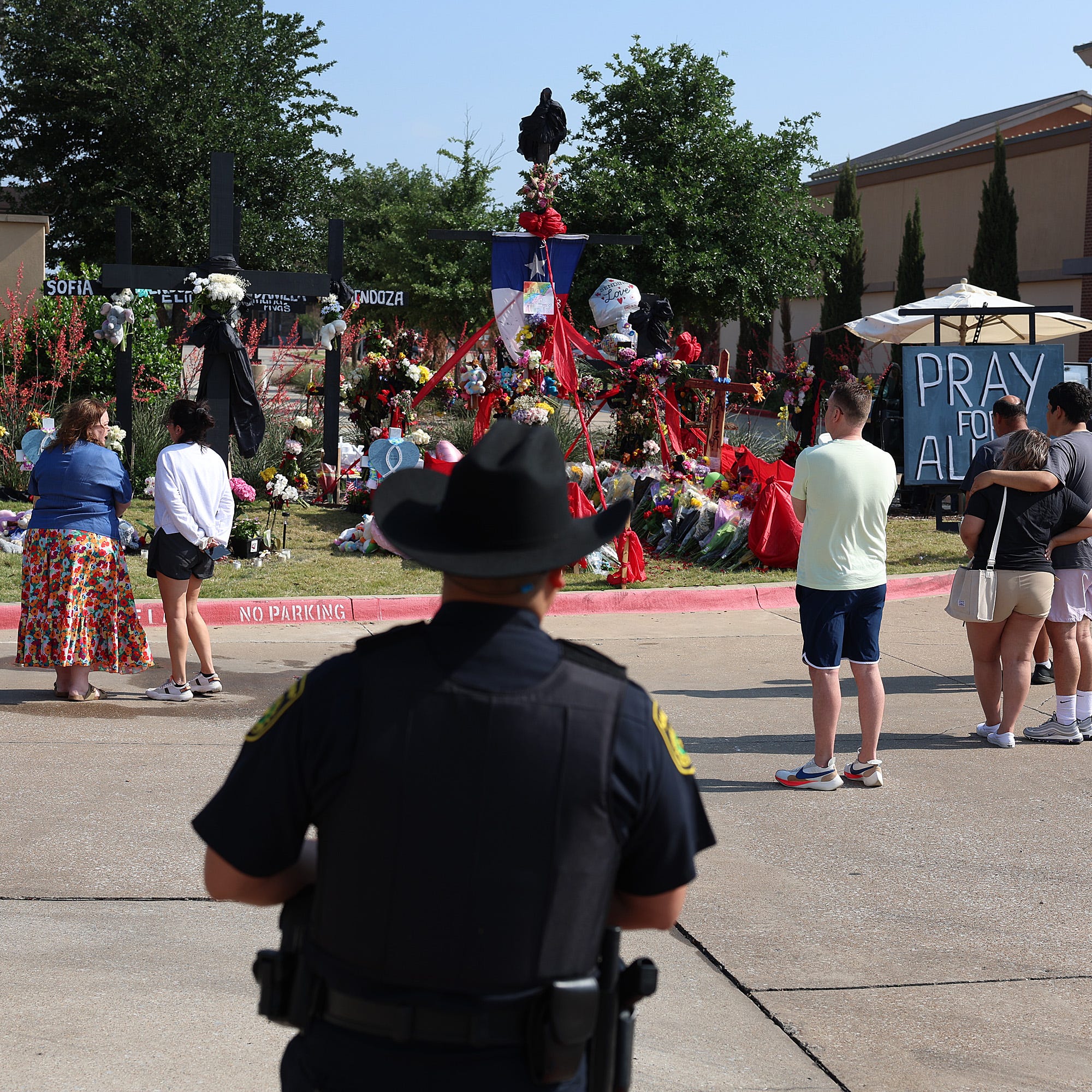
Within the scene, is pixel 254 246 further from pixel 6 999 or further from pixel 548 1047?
pixel 548 1047

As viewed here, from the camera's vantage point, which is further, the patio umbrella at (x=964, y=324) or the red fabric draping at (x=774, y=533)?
the patio umbrella at (x=964, y=324)

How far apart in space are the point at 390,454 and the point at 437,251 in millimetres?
20239

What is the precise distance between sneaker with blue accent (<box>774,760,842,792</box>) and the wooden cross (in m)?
8.62

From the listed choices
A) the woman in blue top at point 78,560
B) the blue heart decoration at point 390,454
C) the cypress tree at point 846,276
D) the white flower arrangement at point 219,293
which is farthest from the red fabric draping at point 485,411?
the cypress tree at point 846,276

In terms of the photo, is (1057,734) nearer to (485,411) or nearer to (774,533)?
(774,533)

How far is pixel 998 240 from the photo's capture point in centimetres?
3184

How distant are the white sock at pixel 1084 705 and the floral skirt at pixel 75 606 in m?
5.46

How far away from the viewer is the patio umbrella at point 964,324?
16016 millimetres

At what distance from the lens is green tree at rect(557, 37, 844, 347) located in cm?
2664

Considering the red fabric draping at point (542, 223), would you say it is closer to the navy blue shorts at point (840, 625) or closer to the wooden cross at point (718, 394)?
the wooden cross at point (718, 394)

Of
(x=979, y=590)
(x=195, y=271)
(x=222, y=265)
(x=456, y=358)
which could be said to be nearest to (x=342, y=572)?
(x=456, y=358)

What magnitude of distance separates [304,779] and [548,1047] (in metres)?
0.54

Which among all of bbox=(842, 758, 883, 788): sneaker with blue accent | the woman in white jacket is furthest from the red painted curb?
bbox=(842, 758, 883, 788): sneaker with blue accent

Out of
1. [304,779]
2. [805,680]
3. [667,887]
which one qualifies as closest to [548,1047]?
[667,887]
